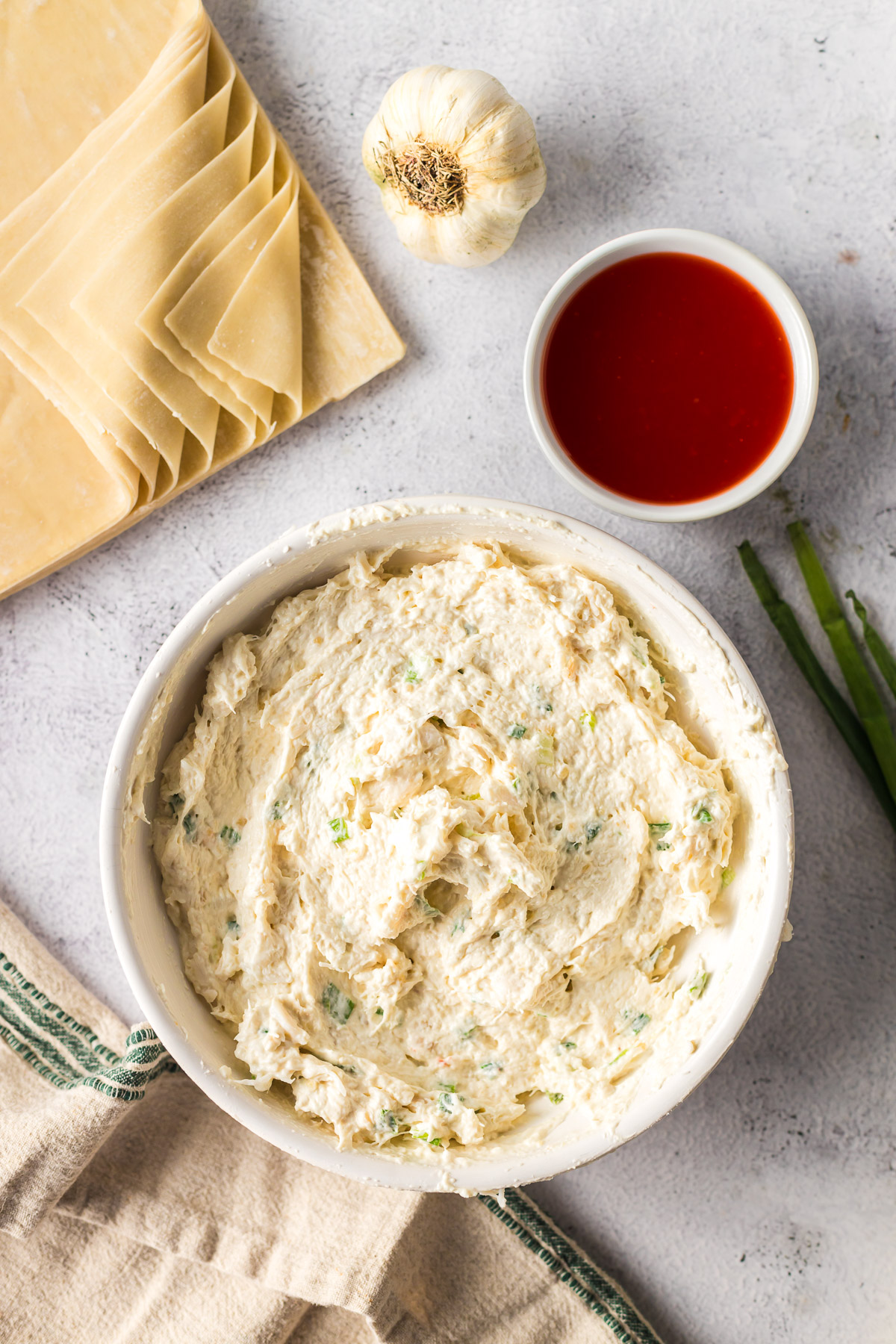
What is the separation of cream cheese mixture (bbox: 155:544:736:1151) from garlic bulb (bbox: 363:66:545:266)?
61cm

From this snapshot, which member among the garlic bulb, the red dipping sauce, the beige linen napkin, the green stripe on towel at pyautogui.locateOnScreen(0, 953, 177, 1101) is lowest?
the beige linen napkin

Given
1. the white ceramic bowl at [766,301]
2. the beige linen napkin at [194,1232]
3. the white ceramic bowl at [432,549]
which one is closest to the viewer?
the white ceramic bowl at [432,549]

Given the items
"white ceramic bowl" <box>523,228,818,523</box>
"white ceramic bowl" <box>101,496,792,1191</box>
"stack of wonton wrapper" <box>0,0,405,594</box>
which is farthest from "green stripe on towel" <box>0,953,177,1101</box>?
"white ceramic bowl" <box>523,228,818,523</box>

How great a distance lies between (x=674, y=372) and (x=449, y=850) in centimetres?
94

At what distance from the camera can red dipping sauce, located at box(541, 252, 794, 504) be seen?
5.76 ft

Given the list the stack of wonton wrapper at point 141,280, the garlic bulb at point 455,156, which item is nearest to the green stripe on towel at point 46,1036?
the stack of wonton wrapper at point 141,280

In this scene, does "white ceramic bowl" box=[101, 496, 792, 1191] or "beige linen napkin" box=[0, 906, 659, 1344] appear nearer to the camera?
"white ceramic bowl" box=[101, 496, 792, 1191]

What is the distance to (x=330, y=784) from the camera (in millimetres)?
1670

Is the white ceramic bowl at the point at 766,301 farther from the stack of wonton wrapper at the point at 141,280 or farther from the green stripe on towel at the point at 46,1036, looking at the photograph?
the green stripe on towel at the point at 46,1036

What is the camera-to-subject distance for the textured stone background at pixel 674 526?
193cm

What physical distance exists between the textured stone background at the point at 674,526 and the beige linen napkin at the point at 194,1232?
0.11m

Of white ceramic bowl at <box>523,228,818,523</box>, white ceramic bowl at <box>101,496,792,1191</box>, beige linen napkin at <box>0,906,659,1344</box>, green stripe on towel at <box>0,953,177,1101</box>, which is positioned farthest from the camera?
green stripe on towel at <box>0,953,177,1101</box>

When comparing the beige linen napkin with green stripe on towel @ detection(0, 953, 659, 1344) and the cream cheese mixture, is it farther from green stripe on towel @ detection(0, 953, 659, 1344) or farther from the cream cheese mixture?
the cream cheese mixture

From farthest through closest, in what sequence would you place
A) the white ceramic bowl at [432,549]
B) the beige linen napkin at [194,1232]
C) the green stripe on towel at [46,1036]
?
the green stripe on towel at [46,1036] → the beige linen napkin at [194,1232] → the white ceramic bowl at [432,549]
